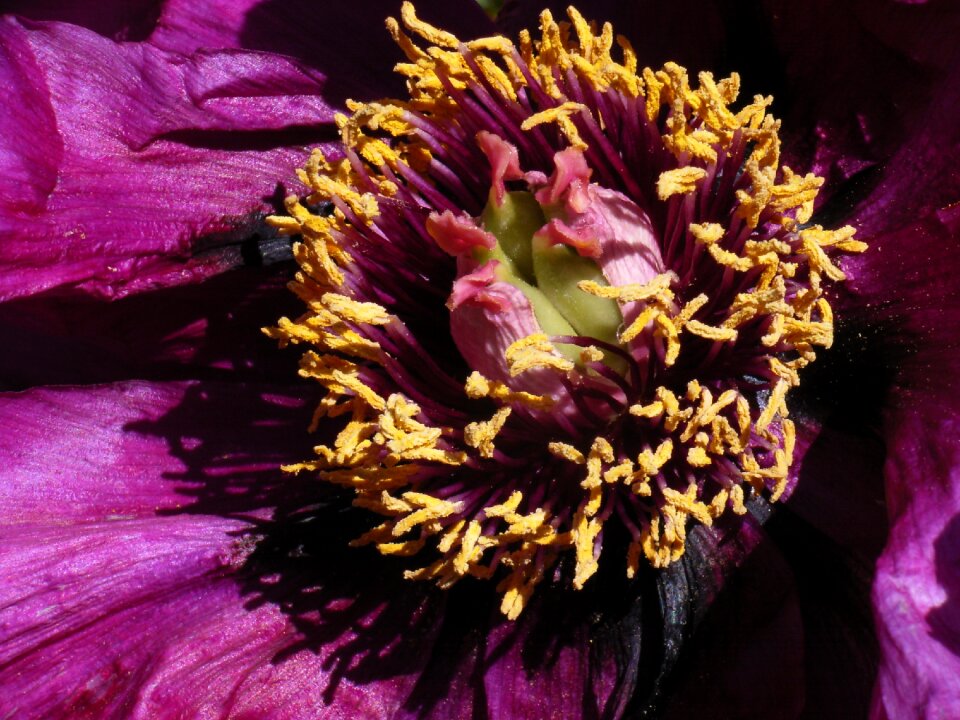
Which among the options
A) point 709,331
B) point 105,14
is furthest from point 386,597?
point 105,14

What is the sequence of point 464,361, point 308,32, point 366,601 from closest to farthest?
point 366,601, point 464,361, point 308,32

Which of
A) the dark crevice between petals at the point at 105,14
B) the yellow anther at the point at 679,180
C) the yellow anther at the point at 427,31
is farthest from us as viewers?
the dark crevice between petals at the point at 105,14

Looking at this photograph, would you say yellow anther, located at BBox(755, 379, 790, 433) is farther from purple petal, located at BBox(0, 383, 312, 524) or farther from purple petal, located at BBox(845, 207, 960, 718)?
purple petal, located at BBox(0, 383, 312, 524)

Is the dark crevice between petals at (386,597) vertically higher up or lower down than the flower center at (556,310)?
lower down

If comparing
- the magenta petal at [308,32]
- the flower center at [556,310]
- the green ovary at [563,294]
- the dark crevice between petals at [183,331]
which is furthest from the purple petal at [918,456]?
the dark crevice between petals at [183,331]

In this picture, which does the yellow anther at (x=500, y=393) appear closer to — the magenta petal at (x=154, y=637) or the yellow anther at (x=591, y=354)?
the yellow anther at (x=591, y=354)

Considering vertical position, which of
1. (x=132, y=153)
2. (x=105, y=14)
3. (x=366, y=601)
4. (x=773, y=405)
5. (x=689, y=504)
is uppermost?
(x=773, y=405)

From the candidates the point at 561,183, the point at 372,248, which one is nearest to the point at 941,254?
the point at 561,183

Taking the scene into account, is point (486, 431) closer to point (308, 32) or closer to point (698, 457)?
point (698, 457)
